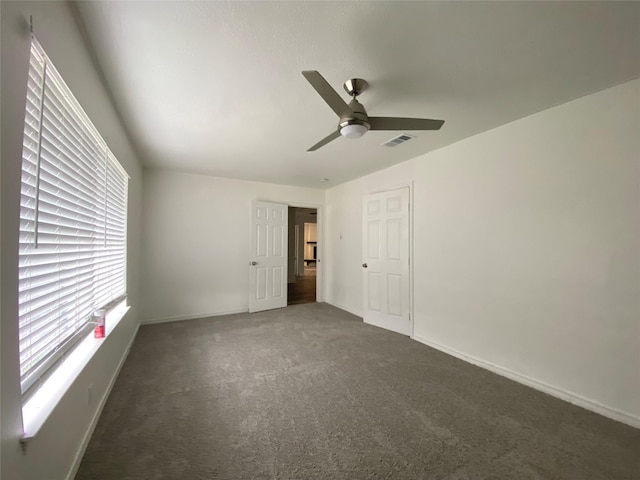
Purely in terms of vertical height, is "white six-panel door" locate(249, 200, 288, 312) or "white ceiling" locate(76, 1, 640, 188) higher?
"white ceiling" locate(76, 1, 640, 188)

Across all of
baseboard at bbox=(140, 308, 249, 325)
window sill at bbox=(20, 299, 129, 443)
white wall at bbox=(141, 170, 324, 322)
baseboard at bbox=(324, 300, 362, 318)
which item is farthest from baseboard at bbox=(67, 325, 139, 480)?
baseboard at bbox=(324, 300, 362, 318)

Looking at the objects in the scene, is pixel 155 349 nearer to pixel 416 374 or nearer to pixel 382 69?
pixel 416 374

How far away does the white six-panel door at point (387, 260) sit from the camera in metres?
3.69

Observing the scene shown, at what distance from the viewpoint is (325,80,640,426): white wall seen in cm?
191

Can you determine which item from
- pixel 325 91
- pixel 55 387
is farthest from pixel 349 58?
pixel 55 387

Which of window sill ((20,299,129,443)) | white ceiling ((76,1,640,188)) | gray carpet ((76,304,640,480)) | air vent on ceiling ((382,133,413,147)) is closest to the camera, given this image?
window sill ((20,299,129,443))

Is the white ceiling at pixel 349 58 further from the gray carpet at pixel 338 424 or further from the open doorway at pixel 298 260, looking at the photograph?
Answer: the open doorway at pixel 298 260

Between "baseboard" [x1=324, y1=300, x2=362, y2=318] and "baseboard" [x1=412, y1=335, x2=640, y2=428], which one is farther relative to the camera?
"baseboard" [x1=324, y1=300, x2=362, y2=318]

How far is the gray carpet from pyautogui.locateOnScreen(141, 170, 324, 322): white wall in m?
1.36

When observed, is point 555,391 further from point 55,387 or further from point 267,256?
point 267,256

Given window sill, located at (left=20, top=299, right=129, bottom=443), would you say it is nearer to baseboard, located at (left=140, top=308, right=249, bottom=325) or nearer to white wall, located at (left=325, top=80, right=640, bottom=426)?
baseboard, located at (left=140, top=308, right=249, bottom=325)

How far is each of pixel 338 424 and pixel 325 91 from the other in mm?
2188

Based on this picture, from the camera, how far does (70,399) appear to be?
54.1 inches

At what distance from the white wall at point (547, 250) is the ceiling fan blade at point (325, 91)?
1.86 metres
